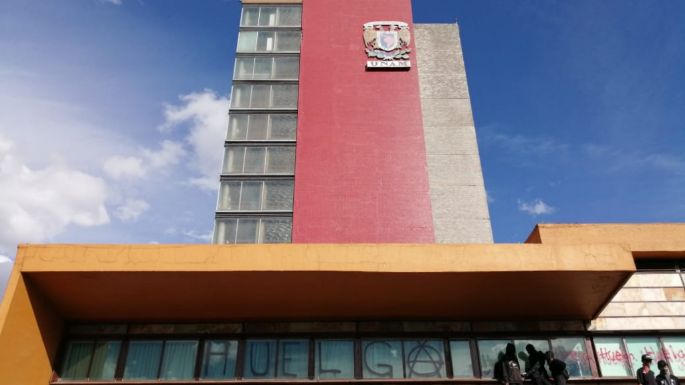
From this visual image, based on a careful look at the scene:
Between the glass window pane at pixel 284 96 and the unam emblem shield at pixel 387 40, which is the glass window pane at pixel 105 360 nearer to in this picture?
the glass window pane at pixel 284 96

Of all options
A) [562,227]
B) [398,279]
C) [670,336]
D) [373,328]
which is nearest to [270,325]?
[373,328]

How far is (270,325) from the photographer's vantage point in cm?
1434

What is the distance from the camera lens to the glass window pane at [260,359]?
1375 centimetres

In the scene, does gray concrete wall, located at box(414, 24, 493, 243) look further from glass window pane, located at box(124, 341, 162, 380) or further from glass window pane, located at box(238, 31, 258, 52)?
glass window pane, located at box(124, 341, 162, 380)

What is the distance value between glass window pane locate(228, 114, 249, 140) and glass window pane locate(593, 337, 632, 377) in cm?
1820

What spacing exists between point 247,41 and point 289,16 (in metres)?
2.93

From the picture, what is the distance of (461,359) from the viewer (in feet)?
45.8

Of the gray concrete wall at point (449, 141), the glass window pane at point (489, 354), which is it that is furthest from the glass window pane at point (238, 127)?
the glass window pane at point (489, 354)

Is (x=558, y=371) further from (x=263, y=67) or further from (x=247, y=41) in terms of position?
(x=247, y=41)

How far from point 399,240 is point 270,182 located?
6733mm

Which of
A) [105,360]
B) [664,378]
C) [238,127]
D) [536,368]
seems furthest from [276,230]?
[664,378]

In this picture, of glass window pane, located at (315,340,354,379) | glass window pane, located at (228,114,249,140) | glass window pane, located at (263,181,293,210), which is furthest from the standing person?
glass window pane, located at (228,114,249,140)

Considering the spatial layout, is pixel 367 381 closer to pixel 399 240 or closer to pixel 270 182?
pixel 399 240

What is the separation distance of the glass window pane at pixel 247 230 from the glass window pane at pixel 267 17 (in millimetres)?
12239
